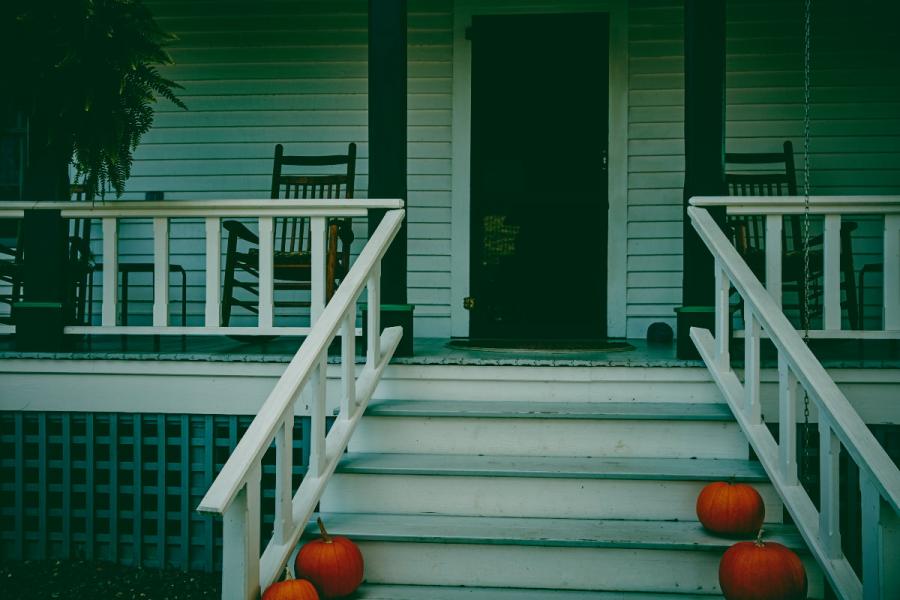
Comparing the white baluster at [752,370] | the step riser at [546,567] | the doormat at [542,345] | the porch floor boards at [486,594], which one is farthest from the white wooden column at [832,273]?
→ the porch floor boards at [486,594]

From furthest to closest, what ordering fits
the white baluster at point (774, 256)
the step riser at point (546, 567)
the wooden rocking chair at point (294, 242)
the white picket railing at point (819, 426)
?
the wooden rocking chair at point (294, 242), the white baluster at point (774, 256), the step riser at point (546, 567), the white picket railing at point (819, 426)

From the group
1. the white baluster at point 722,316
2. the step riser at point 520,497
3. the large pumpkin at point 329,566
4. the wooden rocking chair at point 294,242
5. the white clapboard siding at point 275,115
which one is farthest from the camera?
the white clapboard siding at point 275,115

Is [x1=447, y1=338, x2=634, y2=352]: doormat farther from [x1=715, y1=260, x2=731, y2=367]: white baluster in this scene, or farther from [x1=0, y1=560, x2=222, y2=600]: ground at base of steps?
[x1=0, y1=560, x2=222, y2=600]: ground at base of steps

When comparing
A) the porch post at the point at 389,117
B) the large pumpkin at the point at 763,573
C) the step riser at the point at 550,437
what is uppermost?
the porch post at the point at 389,117

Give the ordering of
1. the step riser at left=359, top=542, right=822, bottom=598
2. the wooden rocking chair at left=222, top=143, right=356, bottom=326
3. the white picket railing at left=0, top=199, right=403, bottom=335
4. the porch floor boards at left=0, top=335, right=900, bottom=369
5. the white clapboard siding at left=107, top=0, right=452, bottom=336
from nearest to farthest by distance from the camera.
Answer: the step riser at left=359, top=542, right=822, bottom=598 < the porch floor boards at left=0, top=335, right=900, bottom=369 < the white picket railing at left=0, top=199, right=403, bottom=335 < the wooden rocking chair at left=222, top=143, right=356, bottom=326 < the white clapboard siding at left=107, top=0, right=452, bottom=336

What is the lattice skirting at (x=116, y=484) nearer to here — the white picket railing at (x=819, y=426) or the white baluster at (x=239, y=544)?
the white baluster at (x=239, y=544)

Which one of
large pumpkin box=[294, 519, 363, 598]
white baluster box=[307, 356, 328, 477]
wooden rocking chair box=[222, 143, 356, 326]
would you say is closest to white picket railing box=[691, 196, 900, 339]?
white baluster box=[307, 356, 328, 477]

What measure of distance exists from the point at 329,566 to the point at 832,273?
2.27 m

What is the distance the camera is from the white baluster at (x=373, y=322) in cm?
310

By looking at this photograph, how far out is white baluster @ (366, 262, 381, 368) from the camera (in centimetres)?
310

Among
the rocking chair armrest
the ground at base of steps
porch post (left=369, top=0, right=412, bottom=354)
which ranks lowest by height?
the ground at base of steps

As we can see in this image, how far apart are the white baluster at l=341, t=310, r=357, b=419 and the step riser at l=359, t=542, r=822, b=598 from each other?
0.50 metres

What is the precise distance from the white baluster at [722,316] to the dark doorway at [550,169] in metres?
1.72

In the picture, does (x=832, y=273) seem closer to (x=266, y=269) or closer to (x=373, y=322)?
(x=373, y=322)
